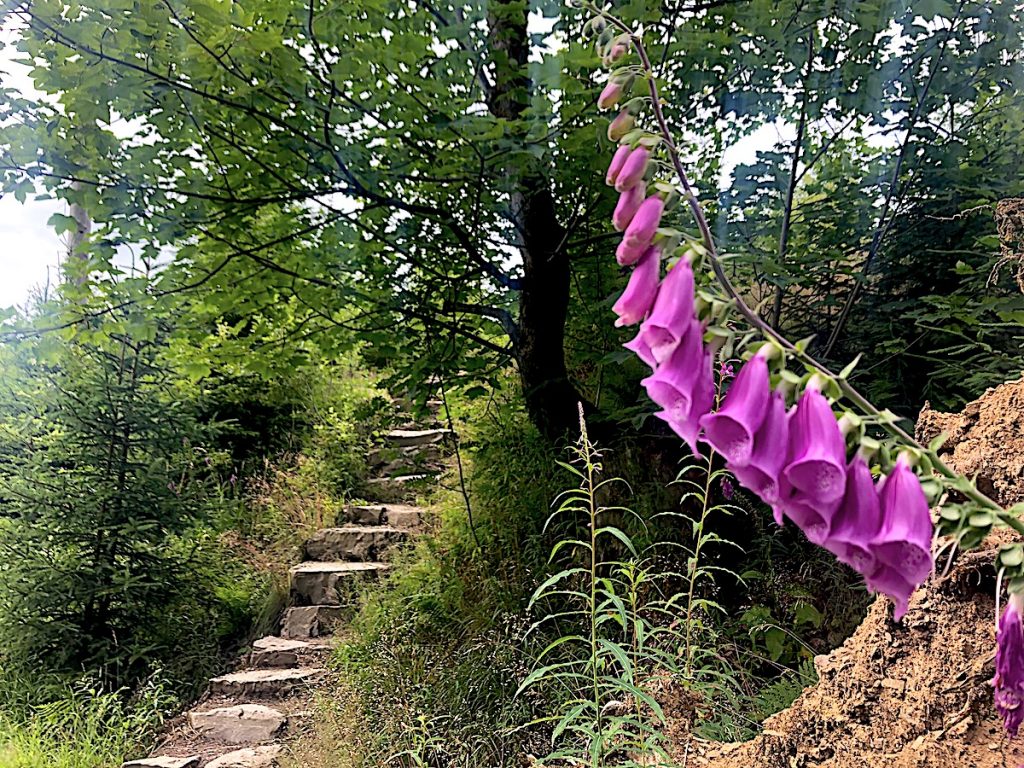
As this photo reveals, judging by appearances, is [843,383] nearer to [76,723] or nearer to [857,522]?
[857,522]

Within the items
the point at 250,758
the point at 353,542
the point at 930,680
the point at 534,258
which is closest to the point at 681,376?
the point at 930,680

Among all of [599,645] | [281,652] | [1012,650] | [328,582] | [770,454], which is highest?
[770,454]

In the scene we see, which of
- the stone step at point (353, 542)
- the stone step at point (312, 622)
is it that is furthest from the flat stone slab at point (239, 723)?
the stone step at point (353, 542)

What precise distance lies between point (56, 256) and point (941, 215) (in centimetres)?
215

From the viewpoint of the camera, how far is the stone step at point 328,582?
107 inches

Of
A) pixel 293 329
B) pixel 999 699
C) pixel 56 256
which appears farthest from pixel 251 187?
pixel 999 699

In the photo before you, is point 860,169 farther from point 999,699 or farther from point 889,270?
point 999,699

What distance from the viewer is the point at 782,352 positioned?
0.32 metres

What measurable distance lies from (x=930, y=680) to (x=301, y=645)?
2.26 metres

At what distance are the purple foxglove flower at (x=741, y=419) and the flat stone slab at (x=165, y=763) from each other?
7.31 feet

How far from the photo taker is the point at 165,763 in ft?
6.58

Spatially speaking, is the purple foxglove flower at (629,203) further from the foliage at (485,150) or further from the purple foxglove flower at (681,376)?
the foliage at (485,150)

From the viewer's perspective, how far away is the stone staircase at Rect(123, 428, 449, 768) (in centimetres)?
210

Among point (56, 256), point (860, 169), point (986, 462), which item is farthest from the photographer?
point (56, 256)
